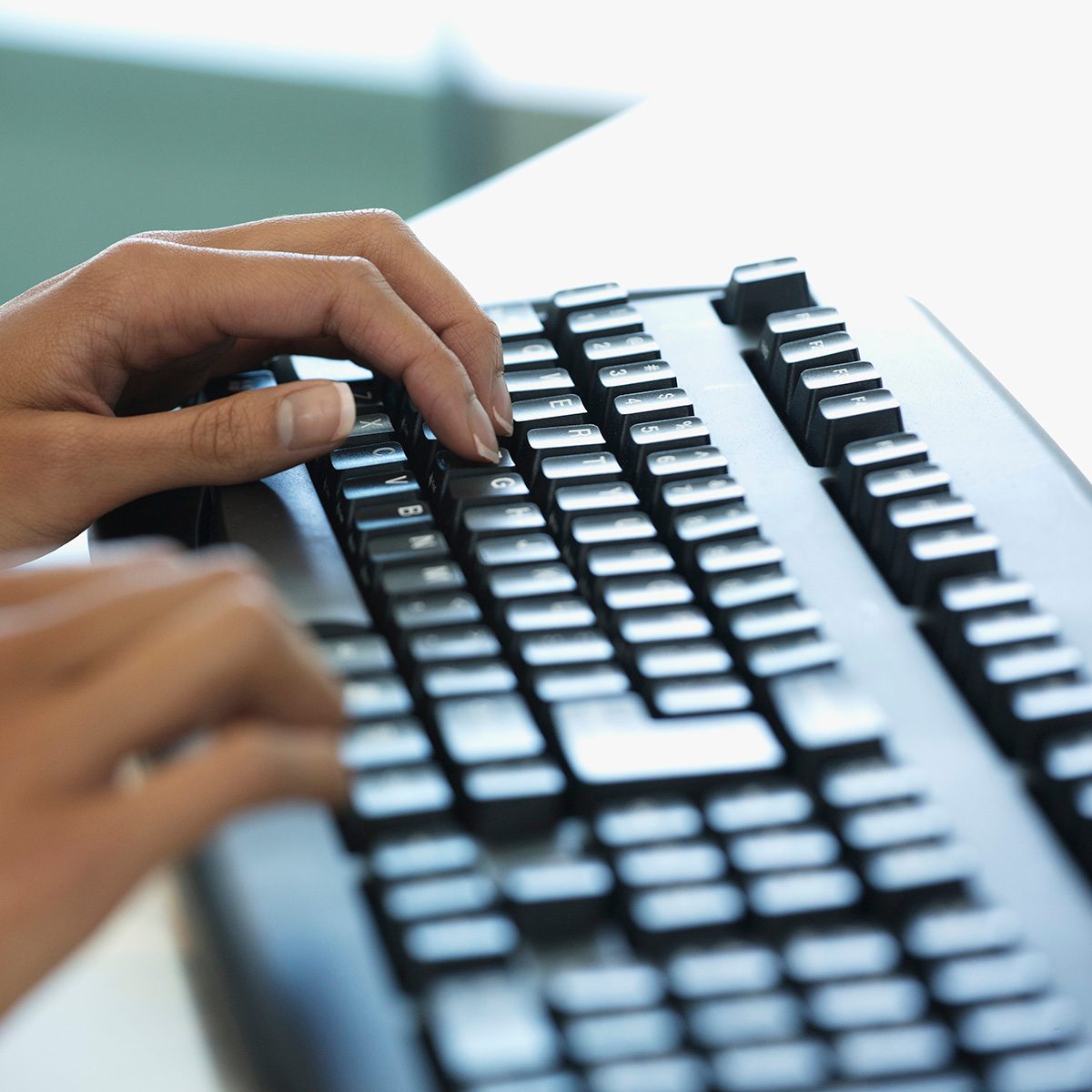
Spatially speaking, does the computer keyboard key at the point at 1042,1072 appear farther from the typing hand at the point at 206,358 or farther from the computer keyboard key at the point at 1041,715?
the typing hand at the point at 206,358

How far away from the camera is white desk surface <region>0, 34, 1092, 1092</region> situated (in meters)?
0.73

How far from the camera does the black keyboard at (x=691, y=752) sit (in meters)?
0.35

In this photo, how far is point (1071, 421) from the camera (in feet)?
2.08

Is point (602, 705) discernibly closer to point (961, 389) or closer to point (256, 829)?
point (256, 829)

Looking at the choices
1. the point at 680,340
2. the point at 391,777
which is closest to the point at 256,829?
the point at 391,777

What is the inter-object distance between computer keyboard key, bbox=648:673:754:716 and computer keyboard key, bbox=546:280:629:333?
0.24 metres

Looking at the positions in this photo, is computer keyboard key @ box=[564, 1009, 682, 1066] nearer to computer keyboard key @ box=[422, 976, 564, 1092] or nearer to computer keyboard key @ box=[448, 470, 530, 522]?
computer keyboard key @ box=[422, 976, 564, 1092]

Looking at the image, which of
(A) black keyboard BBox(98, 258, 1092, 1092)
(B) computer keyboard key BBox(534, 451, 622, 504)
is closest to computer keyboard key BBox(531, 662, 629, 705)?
(A) black keyboard BBox(98, 258, 1092, 1092)

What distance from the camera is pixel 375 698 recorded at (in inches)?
16.9

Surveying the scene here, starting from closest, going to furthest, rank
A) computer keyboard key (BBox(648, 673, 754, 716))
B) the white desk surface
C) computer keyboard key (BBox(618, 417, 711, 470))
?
1. computer keyboard key (BBox(648, 673, 754, 716))
2. computer keyboard key (BBox(618, 417, 711, 470))
3. the white desk surface

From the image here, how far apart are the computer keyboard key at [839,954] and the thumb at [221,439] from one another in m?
0.27

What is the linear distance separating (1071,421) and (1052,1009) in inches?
13.3

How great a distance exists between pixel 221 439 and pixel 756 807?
26 centimetres

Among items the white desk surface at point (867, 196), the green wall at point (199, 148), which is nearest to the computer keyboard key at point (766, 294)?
the white desk surface at point (867, 196)
